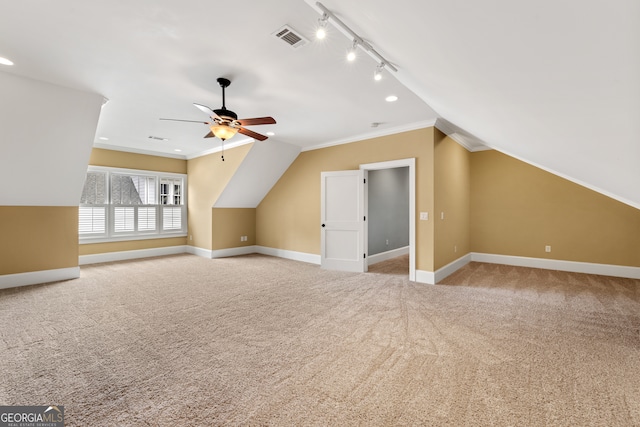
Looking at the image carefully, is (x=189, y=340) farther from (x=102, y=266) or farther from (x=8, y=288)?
(x=102, y=266)

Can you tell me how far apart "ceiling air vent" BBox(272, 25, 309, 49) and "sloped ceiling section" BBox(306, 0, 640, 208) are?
0.38 m

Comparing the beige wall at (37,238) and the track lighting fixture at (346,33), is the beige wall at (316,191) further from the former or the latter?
the beige wall at (37,238)

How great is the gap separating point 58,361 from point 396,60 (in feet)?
12.7

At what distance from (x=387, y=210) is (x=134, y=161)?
655 cm

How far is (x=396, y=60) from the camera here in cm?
233

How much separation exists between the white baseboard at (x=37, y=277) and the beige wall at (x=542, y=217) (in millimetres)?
8249

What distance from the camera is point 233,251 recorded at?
7203 millimetres

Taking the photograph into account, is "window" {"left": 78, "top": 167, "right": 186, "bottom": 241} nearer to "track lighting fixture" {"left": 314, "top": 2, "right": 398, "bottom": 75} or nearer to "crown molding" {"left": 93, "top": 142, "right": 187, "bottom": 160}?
"crown molding" {"left": 93, "top": 142, "right": 187, "bottom": 160}

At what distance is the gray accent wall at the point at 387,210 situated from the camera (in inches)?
251

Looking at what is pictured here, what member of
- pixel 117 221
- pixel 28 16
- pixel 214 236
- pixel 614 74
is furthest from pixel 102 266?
pixel 614 74

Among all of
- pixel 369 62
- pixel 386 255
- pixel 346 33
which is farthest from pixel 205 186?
pixel 346 33

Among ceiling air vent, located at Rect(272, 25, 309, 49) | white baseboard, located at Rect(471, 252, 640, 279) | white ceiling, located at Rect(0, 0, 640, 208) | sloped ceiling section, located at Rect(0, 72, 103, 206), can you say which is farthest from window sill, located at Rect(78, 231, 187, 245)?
white baseboard, located at Rect(471, 252, 640, 279)
